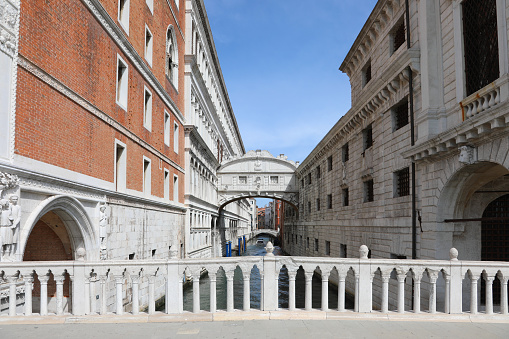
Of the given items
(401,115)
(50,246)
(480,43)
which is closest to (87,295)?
(50,246)

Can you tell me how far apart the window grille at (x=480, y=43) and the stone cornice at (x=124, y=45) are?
35.0ft

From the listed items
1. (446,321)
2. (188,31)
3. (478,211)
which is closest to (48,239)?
(446,321)

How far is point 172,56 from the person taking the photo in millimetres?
23750

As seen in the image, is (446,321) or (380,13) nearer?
(446,321)

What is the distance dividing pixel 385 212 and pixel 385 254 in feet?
5.19

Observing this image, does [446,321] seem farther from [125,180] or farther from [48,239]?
[125,180]

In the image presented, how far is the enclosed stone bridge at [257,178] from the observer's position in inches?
1655

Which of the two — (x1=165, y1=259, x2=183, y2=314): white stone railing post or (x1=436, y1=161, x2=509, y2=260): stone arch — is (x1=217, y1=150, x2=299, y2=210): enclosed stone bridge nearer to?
(x1=436, y1=161, x2=509, y2=260): stone arch

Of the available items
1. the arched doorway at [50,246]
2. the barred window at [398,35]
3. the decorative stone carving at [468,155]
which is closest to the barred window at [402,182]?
the decorative stone carving at [468,155]

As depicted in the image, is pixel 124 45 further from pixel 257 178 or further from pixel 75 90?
pixel 257 178

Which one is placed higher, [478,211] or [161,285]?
[478,211]

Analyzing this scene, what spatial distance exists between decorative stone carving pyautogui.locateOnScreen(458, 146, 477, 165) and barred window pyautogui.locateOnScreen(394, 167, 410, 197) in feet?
13.2

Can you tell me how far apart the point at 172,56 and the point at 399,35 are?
12911mm

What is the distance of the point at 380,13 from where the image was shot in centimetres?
1695
